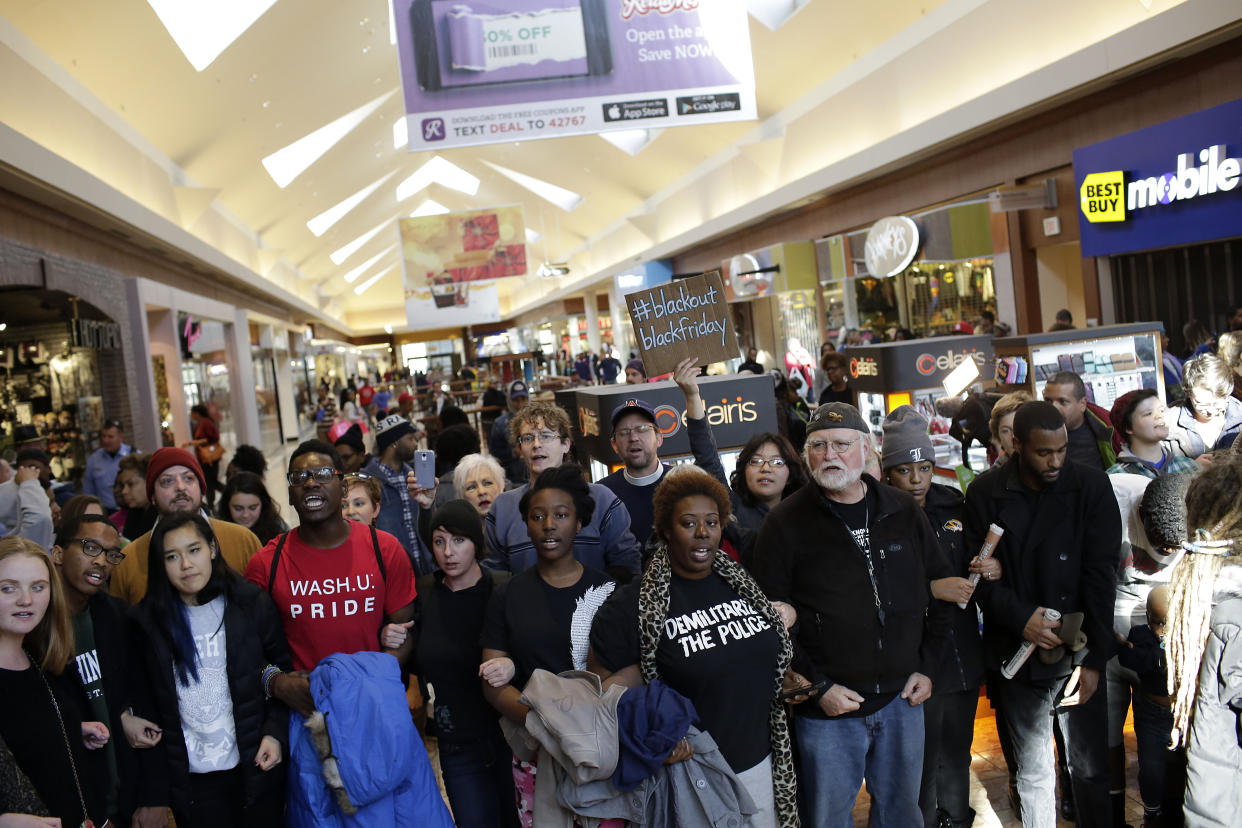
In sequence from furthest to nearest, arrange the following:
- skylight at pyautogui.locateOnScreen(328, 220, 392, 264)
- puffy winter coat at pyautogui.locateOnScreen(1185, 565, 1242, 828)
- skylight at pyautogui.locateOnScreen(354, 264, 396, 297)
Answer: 1. skylight at pyautogui.locateOnScreen(354, 264, 396, 297)
2. skylight at pyautogui.locateOnScreen(328, 220, 392, 264)
3. puffy winter coat at pyautogui.locateOnScreen(1185, 565, 1242, 828)

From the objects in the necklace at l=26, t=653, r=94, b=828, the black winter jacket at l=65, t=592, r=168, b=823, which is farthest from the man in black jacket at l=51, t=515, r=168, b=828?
the necklace at l=26, t=653, r=94, b=828

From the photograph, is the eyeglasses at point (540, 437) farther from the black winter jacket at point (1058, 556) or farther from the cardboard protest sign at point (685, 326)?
the black winter jacket at point (1058, 556)

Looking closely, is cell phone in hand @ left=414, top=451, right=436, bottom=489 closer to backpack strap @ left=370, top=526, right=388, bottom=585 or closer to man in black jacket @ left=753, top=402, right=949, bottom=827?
backpack strap @ left=370, top=526, right=388, bottom=585

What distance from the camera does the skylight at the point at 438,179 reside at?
2905 cm

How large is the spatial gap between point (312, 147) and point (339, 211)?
7614 millimetres

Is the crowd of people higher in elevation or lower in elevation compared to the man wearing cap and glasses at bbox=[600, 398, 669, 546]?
lower

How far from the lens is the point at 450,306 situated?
26.0 m

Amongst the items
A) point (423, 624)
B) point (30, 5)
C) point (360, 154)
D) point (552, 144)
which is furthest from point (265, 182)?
point (423, 624)

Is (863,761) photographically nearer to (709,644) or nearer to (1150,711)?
(709,644)

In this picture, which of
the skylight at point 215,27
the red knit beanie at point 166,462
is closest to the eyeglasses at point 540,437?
the red knit beanie at point 166,462

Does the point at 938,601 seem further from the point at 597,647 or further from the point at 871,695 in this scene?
the point at 597,647

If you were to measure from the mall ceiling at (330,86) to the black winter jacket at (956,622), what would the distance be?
23.8 feet

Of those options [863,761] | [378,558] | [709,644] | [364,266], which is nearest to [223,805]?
[378,558]

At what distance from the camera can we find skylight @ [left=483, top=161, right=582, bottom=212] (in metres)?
28.4
